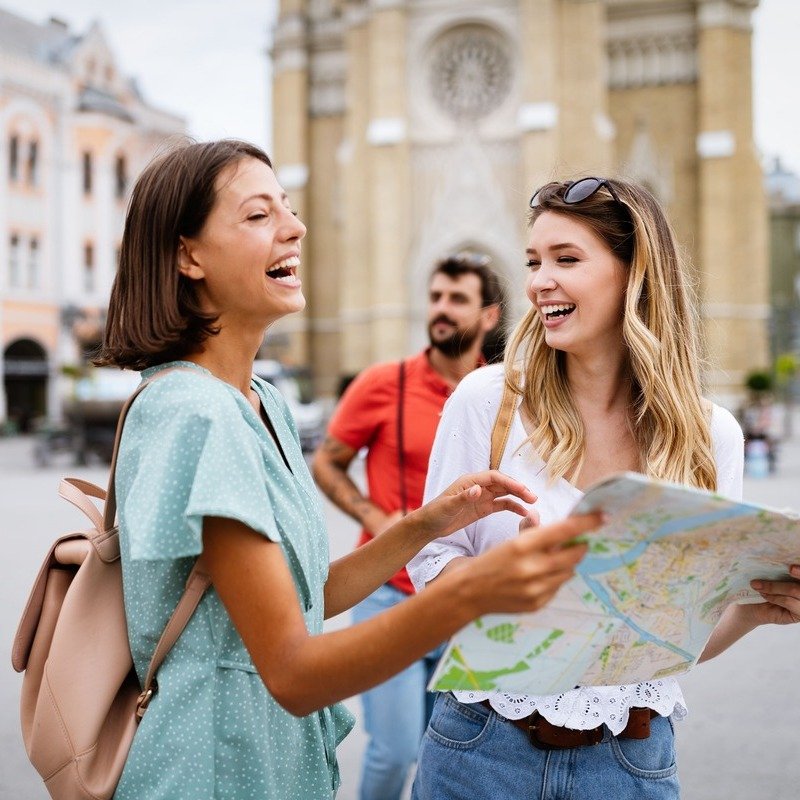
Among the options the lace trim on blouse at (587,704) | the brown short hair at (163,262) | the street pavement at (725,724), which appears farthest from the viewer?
the street pavement at (725,724)

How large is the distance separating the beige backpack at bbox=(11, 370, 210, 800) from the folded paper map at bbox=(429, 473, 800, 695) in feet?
1.57

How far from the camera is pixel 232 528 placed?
1.35 m

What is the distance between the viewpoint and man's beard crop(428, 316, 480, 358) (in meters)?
3.88

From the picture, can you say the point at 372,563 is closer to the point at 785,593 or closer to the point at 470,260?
the point at 785,593

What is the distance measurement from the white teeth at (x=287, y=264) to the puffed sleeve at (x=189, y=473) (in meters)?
0.29

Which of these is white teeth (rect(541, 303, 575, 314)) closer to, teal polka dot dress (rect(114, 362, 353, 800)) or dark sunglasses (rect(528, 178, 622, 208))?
dark sunglasses (rect(528, 178, 622, 208))

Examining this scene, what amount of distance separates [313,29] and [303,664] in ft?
117

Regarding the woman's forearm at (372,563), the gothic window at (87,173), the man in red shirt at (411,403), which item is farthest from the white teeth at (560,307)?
the gothic window at (87,173)

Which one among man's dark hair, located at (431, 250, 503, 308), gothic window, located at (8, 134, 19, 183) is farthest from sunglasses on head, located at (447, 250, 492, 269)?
gothic window, located at (8, 134, 19, 183)

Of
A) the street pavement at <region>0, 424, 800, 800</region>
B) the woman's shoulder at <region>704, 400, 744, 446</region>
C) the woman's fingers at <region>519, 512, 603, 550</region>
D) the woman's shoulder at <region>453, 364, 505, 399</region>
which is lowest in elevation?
the street pavement at <region>0, 424, 800, 800</region>

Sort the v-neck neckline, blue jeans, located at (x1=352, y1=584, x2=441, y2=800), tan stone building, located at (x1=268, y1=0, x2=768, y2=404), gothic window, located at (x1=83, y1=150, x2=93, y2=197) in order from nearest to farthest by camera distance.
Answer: the v-neck neckline < blue jeans, located at (x1=352, y1=584, x2=441, y2=800) < tan stone building, located at (x1=268, y1=0, x2=768, y2=404) < gothic window, located at (x1=83, y1=150, x2=93, y2=197)

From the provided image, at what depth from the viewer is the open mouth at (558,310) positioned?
1972 millimetres

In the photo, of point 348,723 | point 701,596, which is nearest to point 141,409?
point 348,723

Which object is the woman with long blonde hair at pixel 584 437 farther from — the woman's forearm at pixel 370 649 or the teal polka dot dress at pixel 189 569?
the woman's forearm at pixel 370 649
